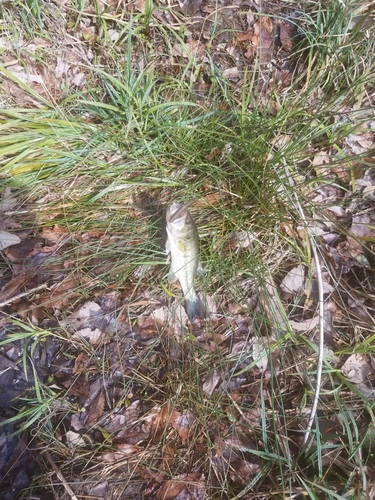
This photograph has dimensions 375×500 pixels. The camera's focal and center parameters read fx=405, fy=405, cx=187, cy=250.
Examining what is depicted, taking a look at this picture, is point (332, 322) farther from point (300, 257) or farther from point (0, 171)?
point (0, 171)

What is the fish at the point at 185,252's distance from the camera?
95.9 inches

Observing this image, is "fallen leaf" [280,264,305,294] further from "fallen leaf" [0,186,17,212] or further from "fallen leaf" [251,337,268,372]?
"fallen leaf" [0,186,17,212]

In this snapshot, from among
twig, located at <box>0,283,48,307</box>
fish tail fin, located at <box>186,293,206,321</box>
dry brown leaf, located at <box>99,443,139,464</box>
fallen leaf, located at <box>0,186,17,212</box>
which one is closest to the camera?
dry brown leaf, located at <box>99,443,139,464</box>

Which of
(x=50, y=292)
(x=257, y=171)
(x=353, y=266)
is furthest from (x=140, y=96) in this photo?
(x=353, y=266)

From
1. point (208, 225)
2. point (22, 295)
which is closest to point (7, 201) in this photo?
point (22, 295)

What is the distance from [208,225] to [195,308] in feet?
1.99

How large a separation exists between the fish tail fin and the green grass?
96 millimetres

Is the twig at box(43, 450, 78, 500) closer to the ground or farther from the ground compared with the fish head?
closer to the ground

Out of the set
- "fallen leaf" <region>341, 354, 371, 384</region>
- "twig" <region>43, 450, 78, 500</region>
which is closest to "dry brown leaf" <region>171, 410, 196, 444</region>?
"twig" <region>43, 450, 78, 500</region>

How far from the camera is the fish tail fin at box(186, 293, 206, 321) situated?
2.76 meters

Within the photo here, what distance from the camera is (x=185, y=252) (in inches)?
99.2

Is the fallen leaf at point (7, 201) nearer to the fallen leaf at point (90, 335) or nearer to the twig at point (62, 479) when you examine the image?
the fallen leaf at point (90, 335)

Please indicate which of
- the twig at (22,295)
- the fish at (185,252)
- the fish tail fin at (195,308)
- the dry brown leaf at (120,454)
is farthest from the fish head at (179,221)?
the dry brown leaf at (120,454)

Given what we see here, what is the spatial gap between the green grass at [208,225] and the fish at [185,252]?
0.42 feet
